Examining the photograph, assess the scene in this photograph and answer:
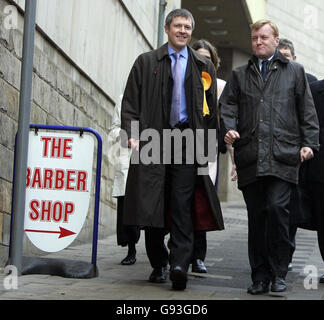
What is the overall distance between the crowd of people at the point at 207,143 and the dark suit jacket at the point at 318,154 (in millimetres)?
735

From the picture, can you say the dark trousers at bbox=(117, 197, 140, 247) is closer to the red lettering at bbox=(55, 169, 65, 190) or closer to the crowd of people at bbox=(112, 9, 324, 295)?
the crowd of people at bbox=(112, 9, 324, 295)

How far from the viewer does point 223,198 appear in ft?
73.7

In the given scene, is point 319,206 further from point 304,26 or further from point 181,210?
point 304,26

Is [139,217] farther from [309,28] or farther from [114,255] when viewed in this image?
[309,28]

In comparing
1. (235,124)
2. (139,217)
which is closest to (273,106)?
(235,124)

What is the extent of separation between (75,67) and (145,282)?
350cm

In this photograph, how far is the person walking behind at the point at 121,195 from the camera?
25.1ft

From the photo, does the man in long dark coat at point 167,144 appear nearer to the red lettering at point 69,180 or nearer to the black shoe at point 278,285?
the red lettering at point 69,180

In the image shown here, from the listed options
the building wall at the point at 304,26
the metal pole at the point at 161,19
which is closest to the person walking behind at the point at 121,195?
the metal pole at the point at 161,19

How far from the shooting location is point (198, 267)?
22.7 feet

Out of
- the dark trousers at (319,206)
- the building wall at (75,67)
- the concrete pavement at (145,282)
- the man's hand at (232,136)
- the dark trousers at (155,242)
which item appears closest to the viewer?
the concrete pavement at (145,282)

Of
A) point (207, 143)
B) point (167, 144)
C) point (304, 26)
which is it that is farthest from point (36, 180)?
point (304, 26)

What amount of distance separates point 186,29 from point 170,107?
0.61 metres
